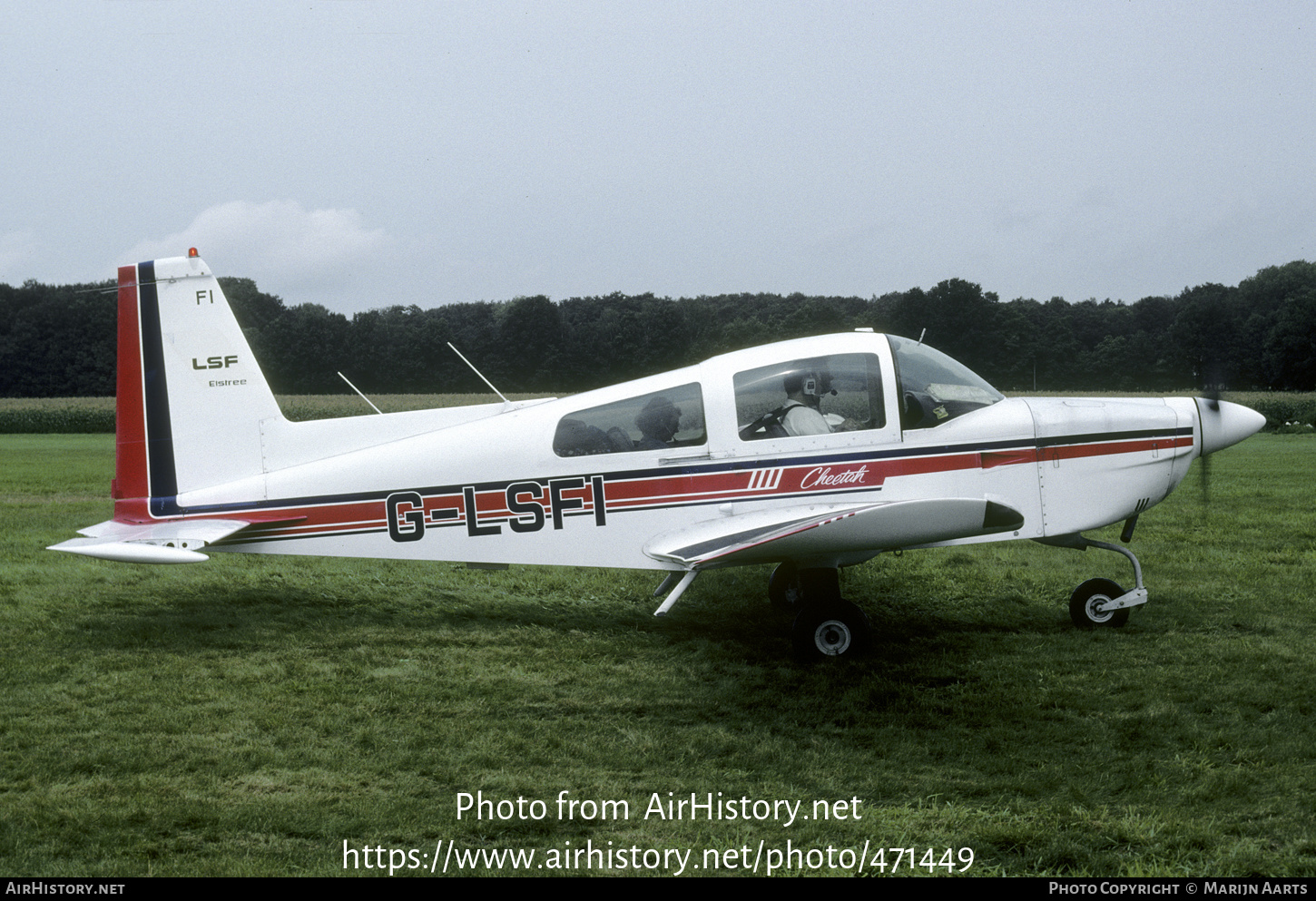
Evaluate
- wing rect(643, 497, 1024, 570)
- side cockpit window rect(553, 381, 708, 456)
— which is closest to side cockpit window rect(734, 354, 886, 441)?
side cockpit window rect(553, 381, 708, 456)

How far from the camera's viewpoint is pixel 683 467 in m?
6.12

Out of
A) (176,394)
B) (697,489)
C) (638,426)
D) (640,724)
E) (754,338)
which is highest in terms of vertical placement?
Answer: (754,338)

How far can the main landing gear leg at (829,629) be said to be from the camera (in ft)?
19.3

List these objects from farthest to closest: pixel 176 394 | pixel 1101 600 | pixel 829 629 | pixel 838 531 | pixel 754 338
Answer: pixel 754 338, pixel 176 394, pixel 1101 600, pixel 829 629, pixel 838 531

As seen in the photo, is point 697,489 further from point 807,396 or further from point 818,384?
point 818,384

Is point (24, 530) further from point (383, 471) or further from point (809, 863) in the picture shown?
point (809, 863)

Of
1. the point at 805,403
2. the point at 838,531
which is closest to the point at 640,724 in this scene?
the point at 838,531

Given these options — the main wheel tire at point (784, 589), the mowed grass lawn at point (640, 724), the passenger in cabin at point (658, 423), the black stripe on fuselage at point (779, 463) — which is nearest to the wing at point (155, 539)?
the black stripe on fuselage at point (779, 463)

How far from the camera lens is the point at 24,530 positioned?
11.1 metres

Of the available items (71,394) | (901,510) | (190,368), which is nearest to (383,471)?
(190,368)

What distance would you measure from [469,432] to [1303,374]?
159ft

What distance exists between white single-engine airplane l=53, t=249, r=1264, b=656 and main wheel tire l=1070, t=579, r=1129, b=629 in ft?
0.05

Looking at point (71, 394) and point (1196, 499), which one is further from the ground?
point (71, 394)

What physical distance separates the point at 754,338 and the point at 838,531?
35.6 meters
